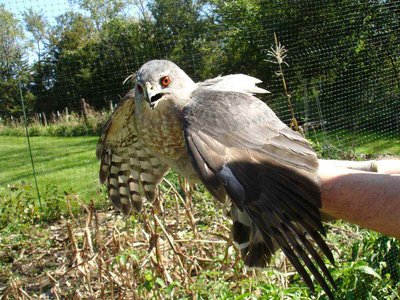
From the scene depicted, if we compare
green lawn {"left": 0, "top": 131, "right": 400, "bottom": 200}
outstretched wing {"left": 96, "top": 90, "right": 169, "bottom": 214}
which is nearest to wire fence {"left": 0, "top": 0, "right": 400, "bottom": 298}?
green lawn {"left": 0, "top": 131, "right": 400, "bottom": 200}

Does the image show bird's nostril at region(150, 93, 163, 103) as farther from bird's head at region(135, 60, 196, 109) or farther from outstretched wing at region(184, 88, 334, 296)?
outstretched wing at region(184, 88, 334, 296)

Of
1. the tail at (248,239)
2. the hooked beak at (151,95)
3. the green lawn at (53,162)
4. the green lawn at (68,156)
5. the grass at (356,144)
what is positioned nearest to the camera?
the tail at (248,239)

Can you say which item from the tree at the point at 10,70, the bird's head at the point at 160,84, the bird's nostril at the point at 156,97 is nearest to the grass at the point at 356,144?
the bird's head at the point at 160,84

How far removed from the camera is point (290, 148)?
2.33 m

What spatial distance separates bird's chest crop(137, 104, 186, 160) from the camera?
117 inches

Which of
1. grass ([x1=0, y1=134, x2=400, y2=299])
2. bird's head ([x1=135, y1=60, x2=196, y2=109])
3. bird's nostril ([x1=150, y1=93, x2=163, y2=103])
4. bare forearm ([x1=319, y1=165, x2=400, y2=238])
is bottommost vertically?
grass ([x1=0, y1=134, x2=400, y2=299])

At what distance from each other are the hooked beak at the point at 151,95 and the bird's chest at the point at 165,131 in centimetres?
9

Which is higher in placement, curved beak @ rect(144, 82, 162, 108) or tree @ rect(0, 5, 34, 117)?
tree @ rect(0, 5, 34, 117)

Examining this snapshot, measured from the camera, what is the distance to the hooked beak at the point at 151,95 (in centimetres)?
289

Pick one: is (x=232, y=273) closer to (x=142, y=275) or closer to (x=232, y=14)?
(x=142, y=275)

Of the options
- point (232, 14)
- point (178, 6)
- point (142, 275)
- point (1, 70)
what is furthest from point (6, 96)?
point (142, 275)

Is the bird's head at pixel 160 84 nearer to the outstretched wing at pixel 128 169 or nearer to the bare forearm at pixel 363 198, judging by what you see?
the outstretched wing at pixel 128 169

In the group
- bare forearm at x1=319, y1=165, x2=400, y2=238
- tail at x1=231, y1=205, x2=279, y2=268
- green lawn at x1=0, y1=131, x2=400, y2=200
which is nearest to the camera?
bare forearm at x1=319, y1=165, x2=400, y2=238

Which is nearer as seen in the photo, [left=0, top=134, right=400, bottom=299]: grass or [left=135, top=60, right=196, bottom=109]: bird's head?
[left=135, top=60, right=196, bottom=109]: bird's head
